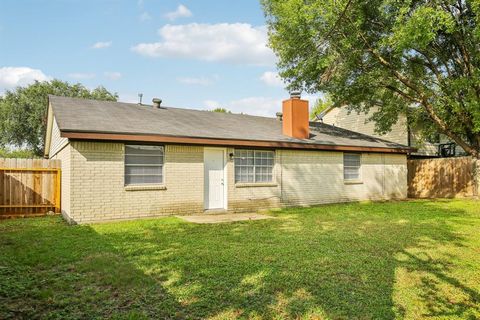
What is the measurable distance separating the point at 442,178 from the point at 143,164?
1557 cm

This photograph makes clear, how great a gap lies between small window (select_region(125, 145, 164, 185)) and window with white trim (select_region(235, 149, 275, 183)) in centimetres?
289

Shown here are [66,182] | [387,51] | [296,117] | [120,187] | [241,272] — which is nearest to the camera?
[241,272]

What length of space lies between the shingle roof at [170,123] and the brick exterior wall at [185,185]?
526 millimetres

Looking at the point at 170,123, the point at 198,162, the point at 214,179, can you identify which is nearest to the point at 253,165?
the point at 214,179

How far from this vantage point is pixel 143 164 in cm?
1066

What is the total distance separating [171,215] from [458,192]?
14690 mm

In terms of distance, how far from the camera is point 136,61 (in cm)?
2002

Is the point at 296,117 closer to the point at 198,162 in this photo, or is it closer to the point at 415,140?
the point at 198,162

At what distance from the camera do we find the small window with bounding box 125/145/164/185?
1048 cm

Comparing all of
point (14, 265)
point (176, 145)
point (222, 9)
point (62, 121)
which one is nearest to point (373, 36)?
point (222, 9)

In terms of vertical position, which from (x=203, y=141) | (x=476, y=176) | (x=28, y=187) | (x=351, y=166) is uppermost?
(x=203, y=141)

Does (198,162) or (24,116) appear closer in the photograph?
(198,162)

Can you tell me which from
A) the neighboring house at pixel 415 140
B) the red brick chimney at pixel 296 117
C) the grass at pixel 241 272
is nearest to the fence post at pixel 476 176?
the neighboring house at pixel 415 140

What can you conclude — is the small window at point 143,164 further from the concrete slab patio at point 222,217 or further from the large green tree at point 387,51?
the large green tree at point 387,51
